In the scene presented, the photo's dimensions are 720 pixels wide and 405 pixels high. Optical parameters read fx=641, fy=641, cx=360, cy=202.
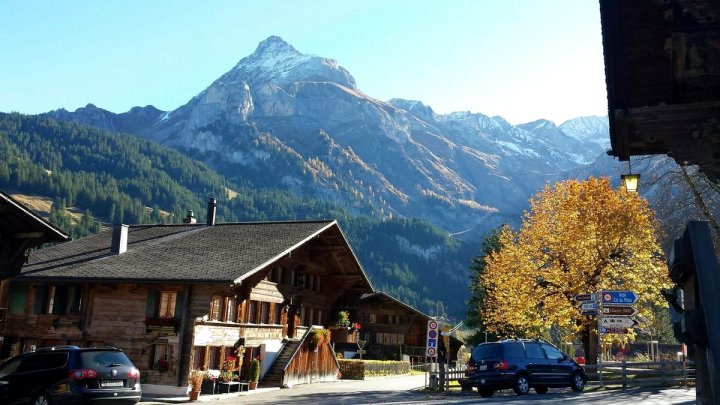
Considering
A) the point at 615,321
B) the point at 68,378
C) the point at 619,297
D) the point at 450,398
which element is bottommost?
the point at 450,398

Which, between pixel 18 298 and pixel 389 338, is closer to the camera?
pixel 18 298

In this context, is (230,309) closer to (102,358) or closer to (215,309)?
(215,309)

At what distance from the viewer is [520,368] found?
77.8 feet

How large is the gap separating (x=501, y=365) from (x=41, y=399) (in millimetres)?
15285

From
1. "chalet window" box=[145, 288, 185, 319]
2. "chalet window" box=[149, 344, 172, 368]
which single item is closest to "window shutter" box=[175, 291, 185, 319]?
"chalet window" box=[145, 288, 185, 319]

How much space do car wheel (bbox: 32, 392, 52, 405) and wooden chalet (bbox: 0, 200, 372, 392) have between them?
9.23 m

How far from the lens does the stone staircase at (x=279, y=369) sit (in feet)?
97.7

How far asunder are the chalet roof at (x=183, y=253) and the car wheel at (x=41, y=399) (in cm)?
920

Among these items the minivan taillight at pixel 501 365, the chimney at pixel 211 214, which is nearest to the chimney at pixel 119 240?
the chimney at pixel 211 214

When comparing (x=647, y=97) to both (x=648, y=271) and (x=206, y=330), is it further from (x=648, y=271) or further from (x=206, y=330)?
(x=648, y=271)

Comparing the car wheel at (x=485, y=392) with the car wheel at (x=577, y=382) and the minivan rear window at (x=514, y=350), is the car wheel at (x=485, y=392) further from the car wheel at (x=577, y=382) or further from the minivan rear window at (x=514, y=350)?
the car wheel at (x=577, y=382)

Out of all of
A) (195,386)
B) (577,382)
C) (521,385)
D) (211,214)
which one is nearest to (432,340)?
(521,385)

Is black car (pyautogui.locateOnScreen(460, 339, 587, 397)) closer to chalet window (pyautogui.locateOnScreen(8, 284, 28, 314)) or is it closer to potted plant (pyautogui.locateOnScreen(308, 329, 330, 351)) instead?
potted plant (pyautogui.locateOnScreen(308, 329, 330, 351))

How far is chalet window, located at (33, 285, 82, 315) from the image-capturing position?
28.6m
